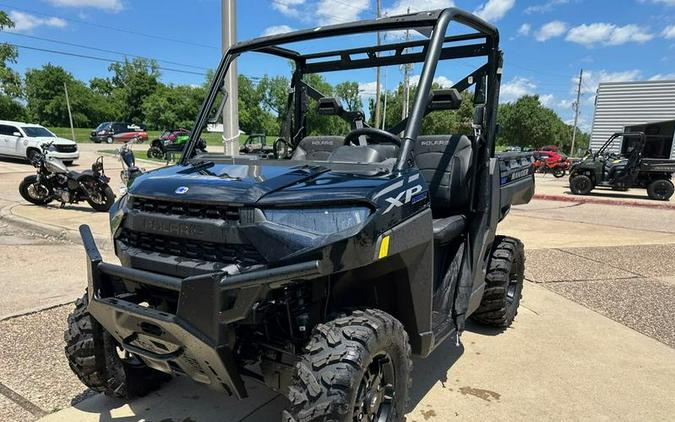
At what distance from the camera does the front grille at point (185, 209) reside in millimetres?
2098

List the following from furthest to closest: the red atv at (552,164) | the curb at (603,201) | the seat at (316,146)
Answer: the red atv at (552,164) → the curb at (603,201) → the seat at (316,146)

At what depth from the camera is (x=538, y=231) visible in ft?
31.3

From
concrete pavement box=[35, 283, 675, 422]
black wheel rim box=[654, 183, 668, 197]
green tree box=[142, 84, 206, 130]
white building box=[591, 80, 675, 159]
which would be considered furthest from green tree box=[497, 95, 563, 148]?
concrete pavement box=[35, 283, 675, 422]

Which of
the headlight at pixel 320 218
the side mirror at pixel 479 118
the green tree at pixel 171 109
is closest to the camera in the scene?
the headlight at pixel 320 218

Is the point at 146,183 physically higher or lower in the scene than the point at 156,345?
higher

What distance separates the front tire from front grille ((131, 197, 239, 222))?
894 centimetres

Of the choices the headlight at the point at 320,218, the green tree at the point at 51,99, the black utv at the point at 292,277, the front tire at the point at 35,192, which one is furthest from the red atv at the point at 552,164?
the green tree at the point at 51,99

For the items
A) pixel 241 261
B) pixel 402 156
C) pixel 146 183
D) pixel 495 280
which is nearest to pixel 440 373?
pixel 495 280

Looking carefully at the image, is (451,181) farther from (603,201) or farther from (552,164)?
(552,164)

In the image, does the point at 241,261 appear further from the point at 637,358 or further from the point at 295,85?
the point at 637,358

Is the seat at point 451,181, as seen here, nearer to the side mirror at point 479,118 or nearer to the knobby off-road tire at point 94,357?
the side mirror at point 479,118

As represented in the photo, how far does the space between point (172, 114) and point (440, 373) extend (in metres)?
63.9

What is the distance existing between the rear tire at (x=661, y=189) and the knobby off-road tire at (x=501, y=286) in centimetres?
1436

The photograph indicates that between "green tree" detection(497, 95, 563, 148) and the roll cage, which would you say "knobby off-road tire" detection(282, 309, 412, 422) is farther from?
"green tree" detection(497, 95, 563, 148)
